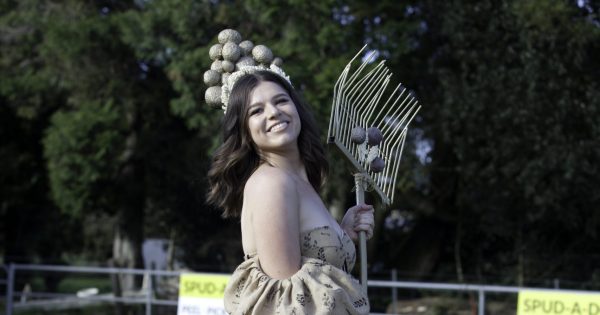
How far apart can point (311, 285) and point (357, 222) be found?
0.50 m

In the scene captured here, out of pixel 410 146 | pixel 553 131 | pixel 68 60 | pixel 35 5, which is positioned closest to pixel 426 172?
pixel 410 146

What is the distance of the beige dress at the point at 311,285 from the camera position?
2354 millimetres

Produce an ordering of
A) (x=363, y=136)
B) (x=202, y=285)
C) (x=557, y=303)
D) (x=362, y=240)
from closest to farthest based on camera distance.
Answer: (x=362, y=240) < (x=363, y=136) < (x=557, y=303) < (x=202, y=285)

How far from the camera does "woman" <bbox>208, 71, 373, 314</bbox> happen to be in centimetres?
239

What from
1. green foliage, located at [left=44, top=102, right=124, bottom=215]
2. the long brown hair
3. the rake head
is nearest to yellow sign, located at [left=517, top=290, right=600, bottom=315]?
→ the rake head

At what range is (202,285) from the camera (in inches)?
360

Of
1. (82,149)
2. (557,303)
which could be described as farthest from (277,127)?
(82,149)

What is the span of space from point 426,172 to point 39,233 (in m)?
12.3

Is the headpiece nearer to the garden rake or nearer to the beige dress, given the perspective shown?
the garden rake

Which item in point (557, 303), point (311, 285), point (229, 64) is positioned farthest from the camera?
point (557, 303)

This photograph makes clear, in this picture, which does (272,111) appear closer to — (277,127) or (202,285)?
(277,127)

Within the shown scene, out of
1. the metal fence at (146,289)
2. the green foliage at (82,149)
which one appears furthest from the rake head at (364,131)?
the green foliage at (82,149)

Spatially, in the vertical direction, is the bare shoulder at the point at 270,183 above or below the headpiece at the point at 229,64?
below

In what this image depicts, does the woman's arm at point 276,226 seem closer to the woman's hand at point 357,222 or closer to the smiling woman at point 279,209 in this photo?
the smiling woman at point 279,209
